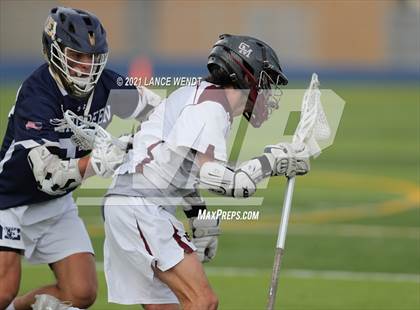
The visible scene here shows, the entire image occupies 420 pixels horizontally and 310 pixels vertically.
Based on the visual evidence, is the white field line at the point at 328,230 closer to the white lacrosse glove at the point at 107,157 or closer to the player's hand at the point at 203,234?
the player's hand at the point at 203,234

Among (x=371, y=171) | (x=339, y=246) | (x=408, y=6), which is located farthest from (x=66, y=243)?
(x=408, y=6)

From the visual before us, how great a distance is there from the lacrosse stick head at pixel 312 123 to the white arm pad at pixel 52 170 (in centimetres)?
136

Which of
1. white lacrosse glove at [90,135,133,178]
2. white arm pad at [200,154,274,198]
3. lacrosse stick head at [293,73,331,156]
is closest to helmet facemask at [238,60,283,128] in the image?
lacrosse stick head at [293,73,331,156]

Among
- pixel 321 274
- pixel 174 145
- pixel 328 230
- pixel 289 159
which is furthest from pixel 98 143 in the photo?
pixel 328 230

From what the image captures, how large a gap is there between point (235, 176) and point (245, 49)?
2.61 feet

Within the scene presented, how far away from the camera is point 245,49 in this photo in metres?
7.07

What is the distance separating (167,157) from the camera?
7008 mm

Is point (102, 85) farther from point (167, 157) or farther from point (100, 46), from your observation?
point (167, 157)

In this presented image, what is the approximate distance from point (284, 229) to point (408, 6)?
2942 cm

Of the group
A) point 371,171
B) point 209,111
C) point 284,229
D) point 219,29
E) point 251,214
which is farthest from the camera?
point 219,29

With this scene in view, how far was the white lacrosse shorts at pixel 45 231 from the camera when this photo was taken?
7879mm

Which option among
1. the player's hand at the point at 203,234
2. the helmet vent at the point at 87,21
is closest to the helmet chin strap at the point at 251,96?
the player's hand at the point at 203,234

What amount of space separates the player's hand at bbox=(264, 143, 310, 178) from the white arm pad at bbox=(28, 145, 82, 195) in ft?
3.90

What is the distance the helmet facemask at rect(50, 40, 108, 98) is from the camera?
7516mm
